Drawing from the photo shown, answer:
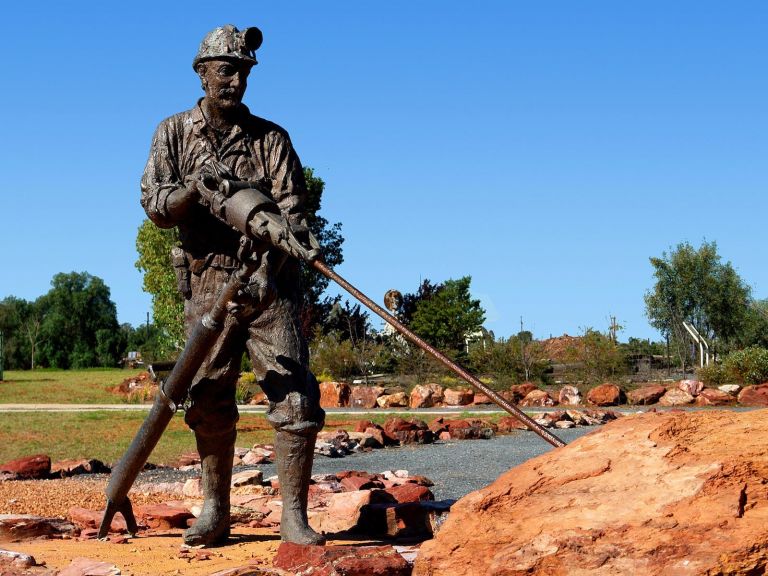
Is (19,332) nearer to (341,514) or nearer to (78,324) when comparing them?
(78,324)

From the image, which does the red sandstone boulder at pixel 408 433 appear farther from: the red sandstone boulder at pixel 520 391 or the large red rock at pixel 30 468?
the red sandstone boulder at pixel 520 391

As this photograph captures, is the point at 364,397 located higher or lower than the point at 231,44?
lower

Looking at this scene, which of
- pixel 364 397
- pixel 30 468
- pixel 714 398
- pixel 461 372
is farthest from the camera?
pixel 364 397

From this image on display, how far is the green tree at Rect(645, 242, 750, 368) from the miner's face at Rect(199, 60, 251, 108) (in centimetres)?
3791

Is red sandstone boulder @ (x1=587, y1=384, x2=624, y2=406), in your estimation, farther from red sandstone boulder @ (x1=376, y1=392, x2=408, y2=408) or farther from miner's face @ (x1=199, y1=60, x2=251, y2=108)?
miner's face @ (x1=199, y1=60, x2=251, y2=108)

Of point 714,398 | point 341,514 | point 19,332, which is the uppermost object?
point 19,332

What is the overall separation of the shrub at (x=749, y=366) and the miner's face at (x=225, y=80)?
797 inches

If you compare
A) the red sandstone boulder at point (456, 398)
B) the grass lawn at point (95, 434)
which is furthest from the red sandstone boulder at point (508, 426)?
the red sandstone boulder at point (456, 398)

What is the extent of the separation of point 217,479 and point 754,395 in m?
17.0

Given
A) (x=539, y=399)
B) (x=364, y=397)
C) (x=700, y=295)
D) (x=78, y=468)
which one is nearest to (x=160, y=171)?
(x=78, y=468)

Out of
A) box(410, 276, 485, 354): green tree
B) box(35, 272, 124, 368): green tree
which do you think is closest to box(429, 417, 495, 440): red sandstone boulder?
box(410, 276, 485, 354): green tree

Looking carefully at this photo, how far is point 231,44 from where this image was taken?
6.05m

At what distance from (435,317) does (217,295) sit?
29.7m

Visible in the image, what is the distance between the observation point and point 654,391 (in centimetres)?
2198
